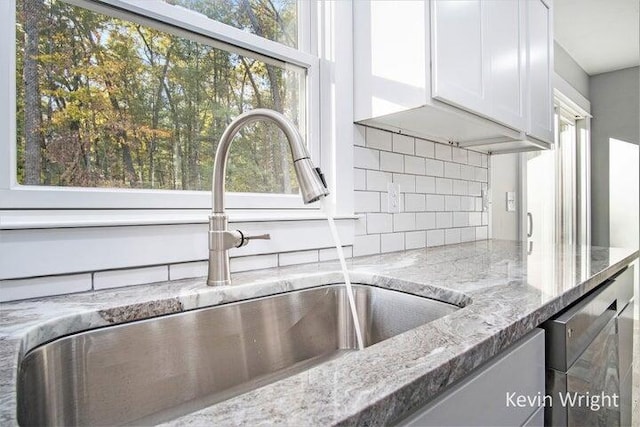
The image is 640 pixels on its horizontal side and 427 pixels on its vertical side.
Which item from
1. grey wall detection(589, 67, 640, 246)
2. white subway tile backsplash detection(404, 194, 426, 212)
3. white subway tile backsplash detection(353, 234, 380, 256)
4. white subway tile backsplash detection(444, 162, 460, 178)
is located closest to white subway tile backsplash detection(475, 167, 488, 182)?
white subway tile backsplash detection(444, 162, 460, 178)

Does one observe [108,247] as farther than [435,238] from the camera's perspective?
No

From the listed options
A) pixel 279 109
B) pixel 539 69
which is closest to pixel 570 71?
pixel 539 69

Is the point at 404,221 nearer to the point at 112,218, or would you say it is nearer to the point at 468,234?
the point at 468,234

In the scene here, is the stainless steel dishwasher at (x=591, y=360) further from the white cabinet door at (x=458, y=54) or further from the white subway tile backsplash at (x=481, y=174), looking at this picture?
the white subway tile backsplash at (x=481, y=174)

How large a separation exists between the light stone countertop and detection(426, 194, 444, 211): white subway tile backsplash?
1.63ft

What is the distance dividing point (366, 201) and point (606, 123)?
3.71 m

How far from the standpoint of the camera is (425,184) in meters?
1.70

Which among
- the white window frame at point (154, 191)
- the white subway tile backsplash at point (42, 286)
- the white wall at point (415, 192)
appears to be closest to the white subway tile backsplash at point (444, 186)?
the white wall at point (415, 192)

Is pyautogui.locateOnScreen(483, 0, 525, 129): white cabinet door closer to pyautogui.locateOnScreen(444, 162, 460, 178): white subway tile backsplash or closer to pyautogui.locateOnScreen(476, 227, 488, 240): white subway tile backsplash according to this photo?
pyautogui.locateOnScreen(444, 162, 460, 178): white subway tile backsplash

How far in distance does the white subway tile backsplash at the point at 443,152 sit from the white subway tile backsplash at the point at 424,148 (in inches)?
1.9

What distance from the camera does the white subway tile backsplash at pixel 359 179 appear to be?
4.51ft

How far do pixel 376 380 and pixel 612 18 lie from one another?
3.64 meters

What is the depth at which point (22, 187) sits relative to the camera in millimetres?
765

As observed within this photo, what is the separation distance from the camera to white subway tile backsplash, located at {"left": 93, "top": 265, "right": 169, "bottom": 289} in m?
0.81
